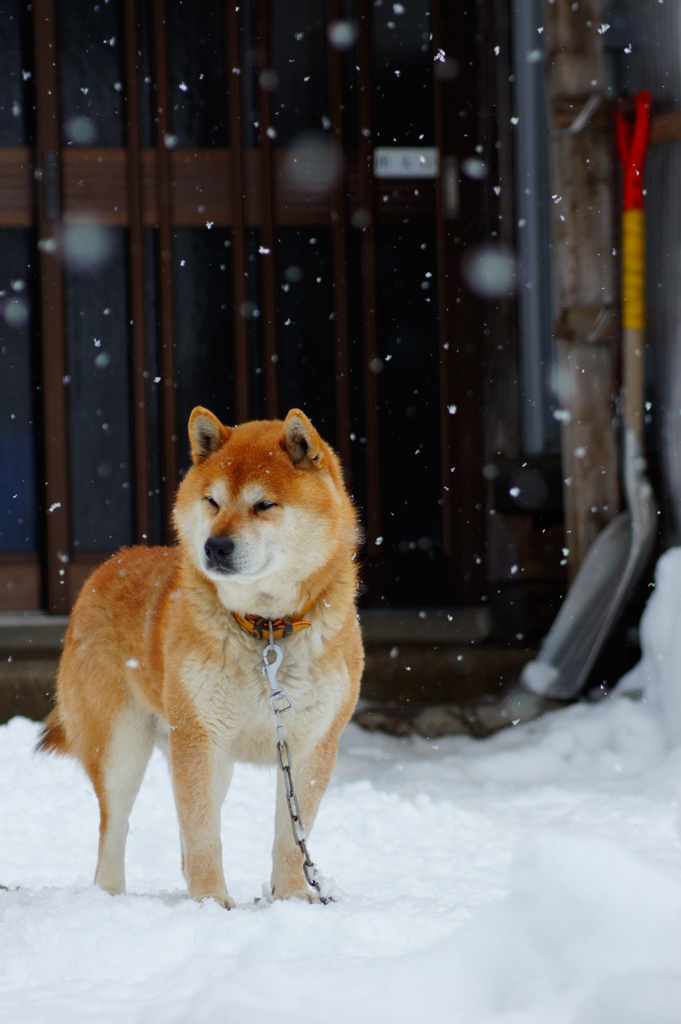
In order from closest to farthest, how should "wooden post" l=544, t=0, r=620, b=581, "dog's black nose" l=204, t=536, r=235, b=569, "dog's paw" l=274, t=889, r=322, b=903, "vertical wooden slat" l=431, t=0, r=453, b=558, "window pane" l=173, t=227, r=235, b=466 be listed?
"dog's black nose" l=204, t=536, r=235, b=569
"dog's paw" l=274, t=889, r=322, b=903
"wooden post" l=544, t=0, r=620, b=581
"vertical wooden slat" l=431, t=0, r=453, b=558
"window pane" l=173, t=227, r=235, b=466

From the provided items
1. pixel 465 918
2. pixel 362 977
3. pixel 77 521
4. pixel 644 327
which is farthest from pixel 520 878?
pixel 77 521

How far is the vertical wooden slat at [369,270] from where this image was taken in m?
5.46

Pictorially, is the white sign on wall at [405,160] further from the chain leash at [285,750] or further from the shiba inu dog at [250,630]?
the chain leash at [285,750]

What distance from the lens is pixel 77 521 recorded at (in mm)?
5562

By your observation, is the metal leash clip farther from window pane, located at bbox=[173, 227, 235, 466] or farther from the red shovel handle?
the red shovel handle

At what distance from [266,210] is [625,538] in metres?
2.50

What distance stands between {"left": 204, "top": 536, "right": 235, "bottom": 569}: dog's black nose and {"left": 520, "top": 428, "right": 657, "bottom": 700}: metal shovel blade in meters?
2.69

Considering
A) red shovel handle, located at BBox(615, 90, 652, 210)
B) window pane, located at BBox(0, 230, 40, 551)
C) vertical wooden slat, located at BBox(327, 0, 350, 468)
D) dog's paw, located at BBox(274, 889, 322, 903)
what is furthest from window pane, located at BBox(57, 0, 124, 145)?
dog's paw, located at BBox(274, 889, 322, 903)

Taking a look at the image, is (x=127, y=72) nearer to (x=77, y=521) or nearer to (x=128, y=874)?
(x=77, y=521)

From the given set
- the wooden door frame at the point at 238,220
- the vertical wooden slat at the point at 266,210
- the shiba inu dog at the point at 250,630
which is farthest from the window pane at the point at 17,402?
the shiba inu dog at the point at 250,630

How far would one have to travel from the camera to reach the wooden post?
16.1 feet

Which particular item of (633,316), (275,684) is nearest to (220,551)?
(275,684)

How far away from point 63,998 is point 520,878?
855 millimetres

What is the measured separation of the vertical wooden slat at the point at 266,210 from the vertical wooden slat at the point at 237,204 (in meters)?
0.10
